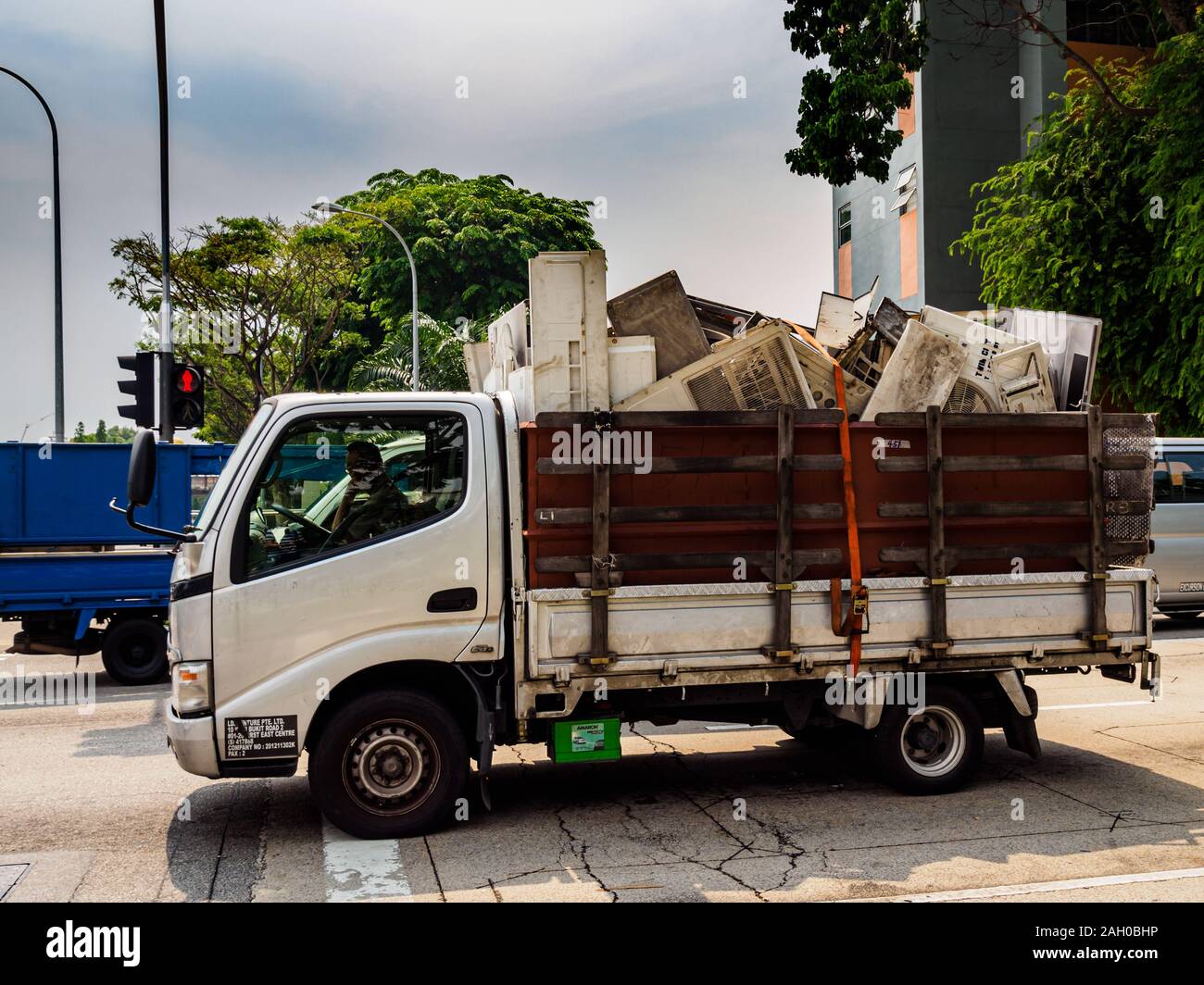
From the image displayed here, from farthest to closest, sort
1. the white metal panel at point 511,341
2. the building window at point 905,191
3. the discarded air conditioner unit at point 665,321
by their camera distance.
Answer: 1. the building window at point 905,191
2. the white metal panel at point 511,341
3. the discarded air conditioner unit at point 665,321

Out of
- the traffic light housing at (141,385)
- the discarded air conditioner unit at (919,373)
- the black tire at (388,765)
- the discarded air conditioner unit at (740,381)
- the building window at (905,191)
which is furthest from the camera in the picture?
the building window at (905,191)

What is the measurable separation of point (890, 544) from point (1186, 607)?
365 inches

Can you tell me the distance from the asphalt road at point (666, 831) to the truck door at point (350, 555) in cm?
85

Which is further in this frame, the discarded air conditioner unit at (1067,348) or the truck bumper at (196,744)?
the discarded air conditioner unit at (1067,348)

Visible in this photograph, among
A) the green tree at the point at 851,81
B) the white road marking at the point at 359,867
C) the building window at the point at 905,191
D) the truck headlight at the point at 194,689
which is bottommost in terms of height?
the white road marking at the point at 359,867

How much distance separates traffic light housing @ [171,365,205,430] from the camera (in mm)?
13234

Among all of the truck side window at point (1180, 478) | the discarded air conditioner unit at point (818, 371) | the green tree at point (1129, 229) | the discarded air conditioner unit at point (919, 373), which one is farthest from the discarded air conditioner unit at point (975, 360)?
the green tree at point (1129, 229)

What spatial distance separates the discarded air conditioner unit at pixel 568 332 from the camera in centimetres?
600

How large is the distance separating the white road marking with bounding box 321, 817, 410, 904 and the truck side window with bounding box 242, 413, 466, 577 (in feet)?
4.73

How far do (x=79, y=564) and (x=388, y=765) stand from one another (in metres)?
6.35

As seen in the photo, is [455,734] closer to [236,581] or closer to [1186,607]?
[236,581]

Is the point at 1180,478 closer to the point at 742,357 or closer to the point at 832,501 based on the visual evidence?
the point at 832,501

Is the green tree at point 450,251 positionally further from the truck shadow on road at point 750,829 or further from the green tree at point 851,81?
the truck shadow on road at point 750,829

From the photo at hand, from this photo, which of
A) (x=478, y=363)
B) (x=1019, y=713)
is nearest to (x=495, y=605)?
(x=478, y=363)
